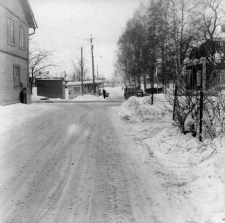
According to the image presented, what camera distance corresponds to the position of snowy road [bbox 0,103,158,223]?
354cm

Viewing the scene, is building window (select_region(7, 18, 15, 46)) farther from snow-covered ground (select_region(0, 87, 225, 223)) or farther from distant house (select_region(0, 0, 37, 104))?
snow-covered ground (select_region(0, 87, 225, 223))

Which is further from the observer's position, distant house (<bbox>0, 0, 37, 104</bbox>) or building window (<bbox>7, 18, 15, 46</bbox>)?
building window (<bbox>7, 18, 15, 46</bbox>)

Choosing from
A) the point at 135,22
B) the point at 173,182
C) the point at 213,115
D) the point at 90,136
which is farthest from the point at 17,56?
the point at 135,22

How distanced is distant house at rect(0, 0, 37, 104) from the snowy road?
8.54m

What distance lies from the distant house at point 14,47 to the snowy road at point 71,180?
854 centimetres

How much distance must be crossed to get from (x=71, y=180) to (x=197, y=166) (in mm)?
2196

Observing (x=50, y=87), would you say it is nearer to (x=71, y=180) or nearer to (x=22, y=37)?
(x=22, y=37)

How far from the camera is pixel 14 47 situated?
1686 centimetres

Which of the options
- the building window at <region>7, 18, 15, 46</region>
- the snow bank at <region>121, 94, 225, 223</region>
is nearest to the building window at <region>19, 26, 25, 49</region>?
the building window at <region>7, 18, 15, 46</region>

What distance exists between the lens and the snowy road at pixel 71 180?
3.54 m

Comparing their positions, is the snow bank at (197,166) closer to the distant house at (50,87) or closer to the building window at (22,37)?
the building window at (22,37)

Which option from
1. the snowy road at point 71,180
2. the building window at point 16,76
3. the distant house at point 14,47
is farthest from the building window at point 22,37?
the snowy road at point 71,180

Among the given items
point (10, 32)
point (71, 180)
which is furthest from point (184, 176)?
point (10, 32)

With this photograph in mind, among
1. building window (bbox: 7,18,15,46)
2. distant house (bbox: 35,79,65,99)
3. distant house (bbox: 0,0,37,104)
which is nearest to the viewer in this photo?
distant house (bbox: 0,0,37,104)
